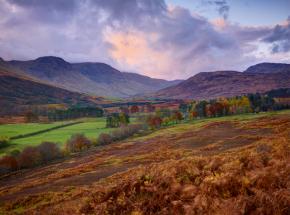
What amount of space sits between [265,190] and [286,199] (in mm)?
1737

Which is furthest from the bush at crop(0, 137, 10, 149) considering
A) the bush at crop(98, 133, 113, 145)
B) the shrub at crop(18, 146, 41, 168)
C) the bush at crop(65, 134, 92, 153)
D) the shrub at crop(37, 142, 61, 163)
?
the bush at crop(98, 133, 113, 145)

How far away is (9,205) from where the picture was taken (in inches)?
1062

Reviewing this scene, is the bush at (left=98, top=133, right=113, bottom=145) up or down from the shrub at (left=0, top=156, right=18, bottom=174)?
up

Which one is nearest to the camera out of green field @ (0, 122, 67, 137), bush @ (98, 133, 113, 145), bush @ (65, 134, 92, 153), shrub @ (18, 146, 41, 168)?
shrub @ (18, 146, 41, 168)

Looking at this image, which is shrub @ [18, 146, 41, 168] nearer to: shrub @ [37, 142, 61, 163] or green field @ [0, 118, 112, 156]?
shrub @ [37, 142, 61, 163]

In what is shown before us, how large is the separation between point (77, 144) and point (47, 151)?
1341cm

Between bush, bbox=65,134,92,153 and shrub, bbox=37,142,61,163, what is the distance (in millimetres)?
6572

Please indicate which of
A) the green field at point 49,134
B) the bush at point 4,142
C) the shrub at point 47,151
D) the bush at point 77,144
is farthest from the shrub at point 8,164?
the bush at point 4,142

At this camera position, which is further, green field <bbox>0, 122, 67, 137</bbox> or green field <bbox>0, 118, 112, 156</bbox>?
green field <bbox>0, 122, 67, 137</bbox>

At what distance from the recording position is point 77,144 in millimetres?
90625

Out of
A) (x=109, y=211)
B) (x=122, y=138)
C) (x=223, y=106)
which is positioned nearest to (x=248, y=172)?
(x=109, y=211)

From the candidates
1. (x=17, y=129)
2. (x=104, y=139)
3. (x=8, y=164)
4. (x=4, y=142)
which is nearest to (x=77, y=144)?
(x=104, y=139)

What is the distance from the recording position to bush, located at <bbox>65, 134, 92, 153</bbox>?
88750mm

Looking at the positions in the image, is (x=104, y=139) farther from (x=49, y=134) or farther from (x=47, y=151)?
(x=49, y=134)
